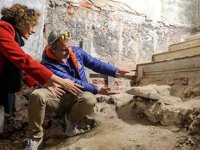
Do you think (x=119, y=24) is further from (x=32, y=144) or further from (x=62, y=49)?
(x=32, y=144)

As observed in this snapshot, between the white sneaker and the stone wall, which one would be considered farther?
the stone wall

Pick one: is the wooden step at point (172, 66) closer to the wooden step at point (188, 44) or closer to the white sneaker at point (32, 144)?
the wooden step at point (188, 44)

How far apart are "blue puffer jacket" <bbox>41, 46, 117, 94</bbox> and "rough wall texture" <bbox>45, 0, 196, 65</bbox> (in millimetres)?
933

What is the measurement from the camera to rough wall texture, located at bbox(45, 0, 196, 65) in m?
3.41

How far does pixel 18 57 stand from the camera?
5.59ft

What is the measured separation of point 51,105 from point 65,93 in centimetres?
15

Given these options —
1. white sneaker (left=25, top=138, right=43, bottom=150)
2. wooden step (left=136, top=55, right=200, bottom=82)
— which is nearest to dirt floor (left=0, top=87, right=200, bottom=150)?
white sneaker (left=25, top=138, right=43, bottom=150)

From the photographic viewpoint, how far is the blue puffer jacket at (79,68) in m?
2.19

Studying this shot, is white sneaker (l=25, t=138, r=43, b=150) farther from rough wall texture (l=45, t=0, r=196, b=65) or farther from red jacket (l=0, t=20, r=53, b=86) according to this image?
rough wall texture (l=45, t=0, r=196, b=65)

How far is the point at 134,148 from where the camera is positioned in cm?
178

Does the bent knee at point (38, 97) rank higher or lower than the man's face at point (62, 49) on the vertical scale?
lower

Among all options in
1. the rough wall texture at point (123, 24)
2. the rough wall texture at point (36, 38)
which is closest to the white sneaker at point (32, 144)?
the rough wall texture at point (36, 38)

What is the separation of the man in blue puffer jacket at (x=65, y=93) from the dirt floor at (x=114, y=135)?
0.62 feet

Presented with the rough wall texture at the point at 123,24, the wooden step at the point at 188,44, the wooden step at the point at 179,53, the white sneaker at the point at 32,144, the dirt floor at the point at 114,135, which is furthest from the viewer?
the rough wall texture at the point at 123,24
